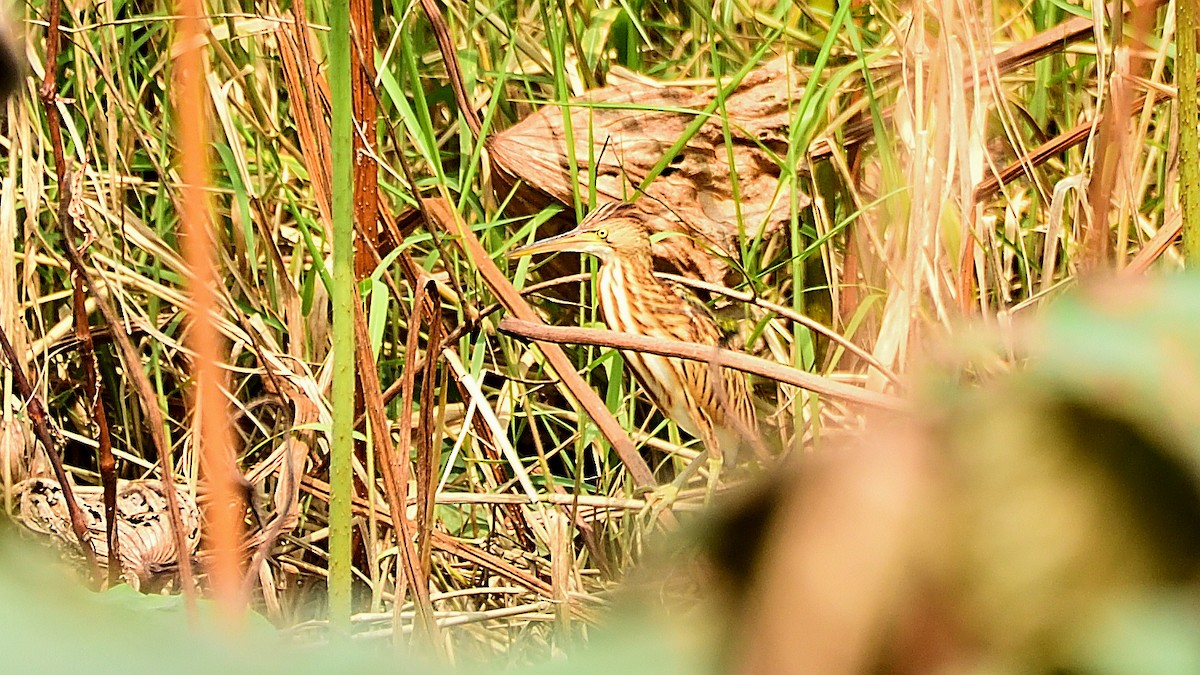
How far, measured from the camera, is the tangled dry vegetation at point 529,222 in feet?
3.50

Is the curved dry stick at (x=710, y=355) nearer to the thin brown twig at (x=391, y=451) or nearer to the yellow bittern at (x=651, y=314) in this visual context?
the thin brown twig at (x=391, y=451)

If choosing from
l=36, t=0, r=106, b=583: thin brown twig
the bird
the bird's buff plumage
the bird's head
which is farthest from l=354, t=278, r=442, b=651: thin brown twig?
the bird's head

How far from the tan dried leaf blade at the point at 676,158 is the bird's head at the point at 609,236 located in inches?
2.5

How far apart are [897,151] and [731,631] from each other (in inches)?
47.7

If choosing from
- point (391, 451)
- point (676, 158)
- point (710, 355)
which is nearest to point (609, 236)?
point (676, 158)

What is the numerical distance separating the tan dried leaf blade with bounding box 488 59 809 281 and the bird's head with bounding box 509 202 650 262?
0.06 metres

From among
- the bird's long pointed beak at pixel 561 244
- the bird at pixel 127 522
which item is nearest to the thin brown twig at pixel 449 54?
the bird's long pointed beak at pixel 561 244

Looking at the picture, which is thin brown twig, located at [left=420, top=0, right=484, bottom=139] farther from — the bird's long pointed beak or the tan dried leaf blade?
the tan dried leaf blade

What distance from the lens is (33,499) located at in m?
1.29

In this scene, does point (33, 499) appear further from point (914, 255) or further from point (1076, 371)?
point (1076, 371)

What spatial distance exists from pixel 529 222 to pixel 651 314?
0.61 ft

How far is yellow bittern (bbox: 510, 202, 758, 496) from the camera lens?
4.56 feet

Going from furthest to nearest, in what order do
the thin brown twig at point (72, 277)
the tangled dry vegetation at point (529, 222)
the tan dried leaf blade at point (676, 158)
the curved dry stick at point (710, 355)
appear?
the tan dried leaf blade at point (676, 158), the tangled dry vegetation at point (529, 222), the thin brown twig at point (72, 277), the curved dry stick at point (710, 355)

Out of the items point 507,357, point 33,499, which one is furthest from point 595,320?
point 33,499
